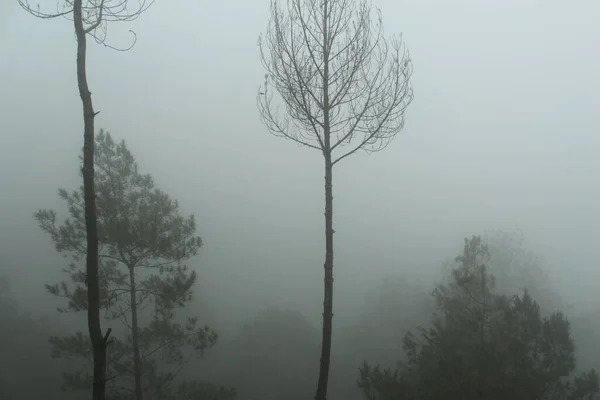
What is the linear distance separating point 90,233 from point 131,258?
6.65 metres

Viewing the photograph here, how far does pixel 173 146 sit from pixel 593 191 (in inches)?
1351

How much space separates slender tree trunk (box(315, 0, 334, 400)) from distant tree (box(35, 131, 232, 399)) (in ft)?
17.5

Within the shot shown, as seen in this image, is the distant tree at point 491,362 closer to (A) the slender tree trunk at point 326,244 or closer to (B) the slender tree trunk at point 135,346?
(A) the slender tree trunk at point 326,244

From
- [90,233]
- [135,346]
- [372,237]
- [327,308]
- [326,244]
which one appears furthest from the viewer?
[372,237]

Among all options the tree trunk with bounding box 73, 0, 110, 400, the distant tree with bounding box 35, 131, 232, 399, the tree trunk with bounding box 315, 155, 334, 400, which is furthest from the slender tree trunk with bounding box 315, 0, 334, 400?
the distant tree with bounding box 35, 131, 232, 399

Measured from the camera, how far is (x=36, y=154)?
97.7 feet

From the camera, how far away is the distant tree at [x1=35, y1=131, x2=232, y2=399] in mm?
10289

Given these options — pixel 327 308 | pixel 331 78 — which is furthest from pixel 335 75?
pixel 327 308

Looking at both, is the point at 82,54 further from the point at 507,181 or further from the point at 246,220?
the point at 507,181

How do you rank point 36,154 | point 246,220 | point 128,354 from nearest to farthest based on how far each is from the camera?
point 128,354, point 36,154, point 246,220

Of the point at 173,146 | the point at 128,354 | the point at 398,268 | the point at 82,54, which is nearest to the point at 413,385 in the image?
the point at 82,54

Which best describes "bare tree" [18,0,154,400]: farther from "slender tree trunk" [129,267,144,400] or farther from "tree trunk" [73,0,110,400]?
"slender tree trunk" [129,267,144,400]

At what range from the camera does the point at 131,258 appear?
1056cm

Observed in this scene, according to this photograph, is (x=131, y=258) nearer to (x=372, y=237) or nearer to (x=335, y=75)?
(x=335, y=75)
